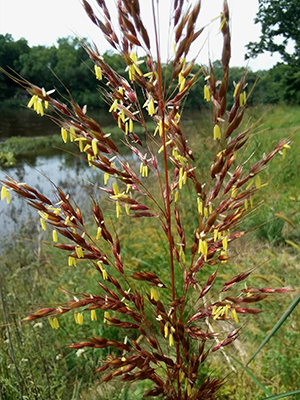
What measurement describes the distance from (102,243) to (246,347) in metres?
1.92

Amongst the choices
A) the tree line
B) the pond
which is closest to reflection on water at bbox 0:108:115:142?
the pond

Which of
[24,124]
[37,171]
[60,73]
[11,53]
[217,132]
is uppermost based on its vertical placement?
[11,53]

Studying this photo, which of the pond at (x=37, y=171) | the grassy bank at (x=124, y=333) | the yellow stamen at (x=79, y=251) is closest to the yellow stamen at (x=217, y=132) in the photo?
the grassy bank at (x=124, y=333)

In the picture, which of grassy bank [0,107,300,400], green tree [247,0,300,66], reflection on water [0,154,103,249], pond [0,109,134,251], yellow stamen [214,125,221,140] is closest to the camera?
yellow stamen [214,125,221,140]

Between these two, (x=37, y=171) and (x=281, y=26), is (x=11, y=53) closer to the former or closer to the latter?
(x=281, y=26)

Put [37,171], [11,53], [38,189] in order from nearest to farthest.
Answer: [37,171]
[38,189]
[11,53]

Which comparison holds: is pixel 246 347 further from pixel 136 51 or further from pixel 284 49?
pixel 284 49

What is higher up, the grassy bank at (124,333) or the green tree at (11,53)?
the green tree at (11,53)

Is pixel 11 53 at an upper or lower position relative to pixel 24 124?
upper

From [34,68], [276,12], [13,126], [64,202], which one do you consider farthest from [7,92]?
[64,202]

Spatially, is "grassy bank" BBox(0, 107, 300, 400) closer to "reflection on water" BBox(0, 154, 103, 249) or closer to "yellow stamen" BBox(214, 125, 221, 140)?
"yellow stamen" BBox(214, 125, 221, 140)

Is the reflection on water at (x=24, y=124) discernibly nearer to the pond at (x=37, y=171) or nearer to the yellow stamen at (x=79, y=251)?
the pond at (x=37, y=171)

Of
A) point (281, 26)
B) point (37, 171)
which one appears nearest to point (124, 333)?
point (37, 171)

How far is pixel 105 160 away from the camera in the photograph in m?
0.93
